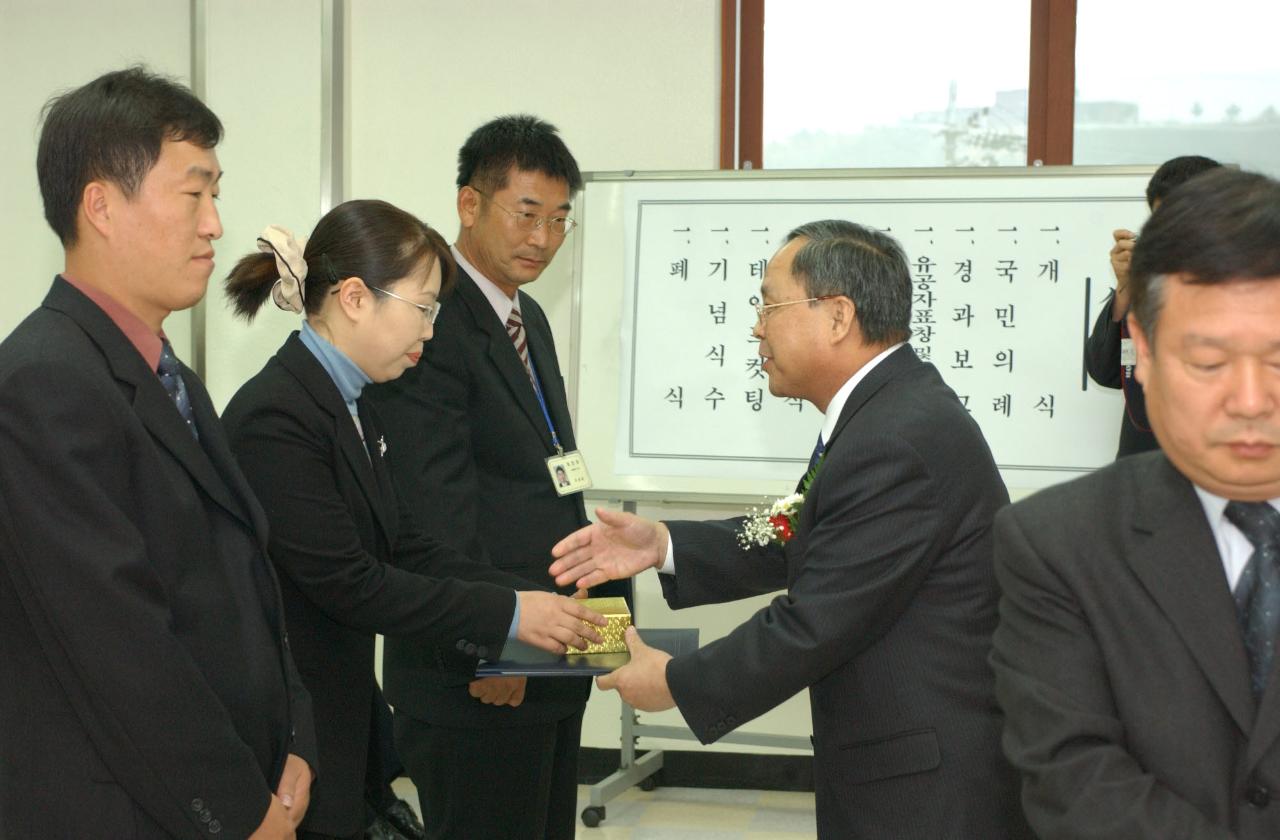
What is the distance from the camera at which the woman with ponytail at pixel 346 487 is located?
2.20m

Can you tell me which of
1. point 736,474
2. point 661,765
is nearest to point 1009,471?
point 736,474

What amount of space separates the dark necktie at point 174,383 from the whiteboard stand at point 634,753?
2.66m

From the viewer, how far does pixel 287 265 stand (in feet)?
7.67

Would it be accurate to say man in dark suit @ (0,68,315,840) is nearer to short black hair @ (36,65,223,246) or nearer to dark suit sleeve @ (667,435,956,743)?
short black hair @ (36,65,223,246)

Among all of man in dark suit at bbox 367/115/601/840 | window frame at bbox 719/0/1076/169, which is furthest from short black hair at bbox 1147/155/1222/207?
man in dark suit at bbox 367/115/601/840

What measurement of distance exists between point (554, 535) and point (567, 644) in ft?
1.55

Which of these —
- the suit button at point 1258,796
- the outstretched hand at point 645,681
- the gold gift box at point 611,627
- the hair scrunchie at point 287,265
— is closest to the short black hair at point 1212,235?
the suit button at point 1258,796

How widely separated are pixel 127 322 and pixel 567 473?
131 centimetres

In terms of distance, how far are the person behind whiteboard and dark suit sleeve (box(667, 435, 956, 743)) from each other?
6.37 ft

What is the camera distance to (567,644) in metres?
2.51

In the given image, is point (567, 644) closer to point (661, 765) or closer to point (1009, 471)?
point (1009, 471)

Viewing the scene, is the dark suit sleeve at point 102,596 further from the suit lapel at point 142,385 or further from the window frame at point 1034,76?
the window frame at point 1034,76

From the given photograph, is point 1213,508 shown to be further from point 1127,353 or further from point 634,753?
point 634,753

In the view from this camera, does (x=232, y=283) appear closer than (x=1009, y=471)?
Yes
